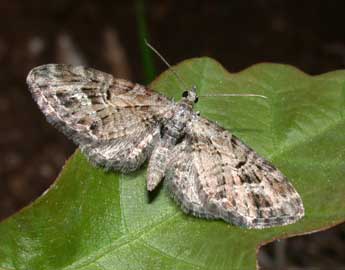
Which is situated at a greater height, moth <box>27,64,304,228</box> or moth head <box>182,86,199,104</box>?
moth head <box>182,86,199,104</box>

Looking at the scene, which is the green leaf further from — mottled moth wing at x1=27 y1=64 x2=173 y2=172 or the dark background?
the dark background

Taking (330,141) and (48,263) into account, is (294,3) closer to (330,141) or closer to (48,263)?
(330,141)

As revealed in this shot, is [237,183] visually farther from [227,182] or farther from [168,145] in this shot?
[168,145]

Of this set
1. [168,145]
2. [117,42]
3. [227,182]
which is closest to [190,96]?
[168,145]

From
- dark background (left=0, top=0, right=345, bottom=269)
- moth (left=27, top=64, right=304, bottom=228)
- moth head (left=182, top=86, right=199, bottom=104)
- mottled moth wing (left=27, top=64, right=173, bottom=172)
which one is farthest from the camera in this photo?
dark background (left=0, top=0, right=345, bottom=269)

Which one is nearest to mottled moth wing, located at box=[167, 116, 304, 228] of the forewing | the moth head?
the forewing

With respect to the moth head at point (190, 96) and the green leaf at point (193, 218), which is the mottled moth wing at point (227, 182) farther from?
the moth head at point (190, 96)

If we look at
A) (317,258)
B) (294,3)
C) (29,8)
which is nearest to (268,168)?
(317,258)
